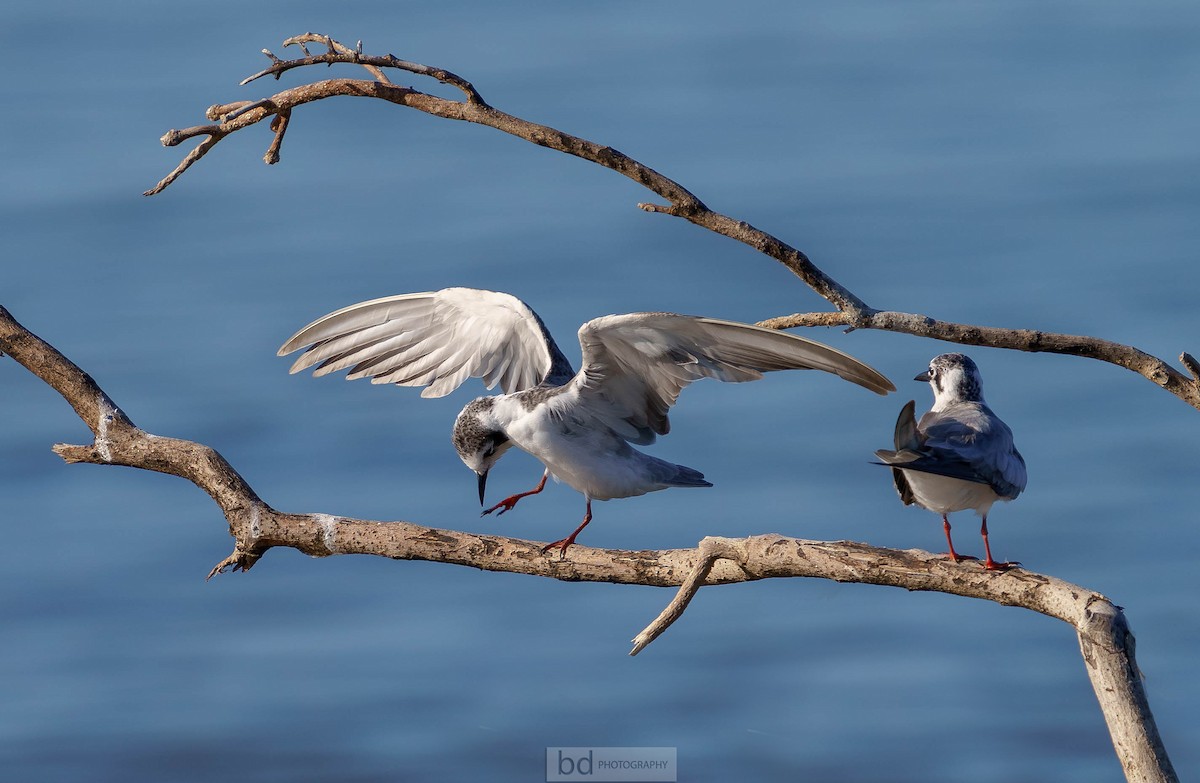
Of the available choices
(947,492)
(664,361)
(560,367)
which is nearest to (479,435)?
(560,367)

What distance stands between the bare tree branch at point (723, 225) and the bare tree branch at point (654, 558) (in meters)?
1.04

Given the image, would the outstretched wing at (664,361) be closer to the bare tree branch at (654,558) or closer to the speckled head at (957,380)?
the bare tree branch at (654,558)

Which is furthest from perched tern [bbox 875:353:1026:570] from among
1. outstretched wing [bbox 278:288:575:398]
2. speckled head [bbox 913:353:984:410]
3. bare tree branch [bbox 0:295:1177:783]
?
outstretched wing [bbox 278:288:575:398]

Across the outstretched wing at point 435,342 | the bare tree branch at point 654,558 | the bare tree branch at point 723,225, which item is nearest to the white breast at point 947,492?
the bare tree branch at point 654,558

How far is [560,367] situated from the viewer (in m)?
9.05

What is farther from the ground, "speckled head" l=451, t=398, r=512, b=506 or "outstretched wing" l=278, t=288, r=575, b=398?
"outstretched wing" l=278, t=288, r=575, b=398

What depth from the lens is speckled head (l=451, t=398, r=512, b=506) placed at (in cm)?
858

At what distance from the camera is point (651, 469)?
8.59m

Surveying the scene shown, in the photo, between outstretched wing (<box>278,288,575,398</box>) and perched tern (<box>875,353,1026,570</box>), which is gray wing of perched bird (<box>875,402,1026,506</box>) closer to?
perched tern (<box>875,353,1026,570</box>)

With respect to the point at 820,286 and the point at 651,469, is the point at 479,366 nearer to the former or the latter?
the point at 651,469

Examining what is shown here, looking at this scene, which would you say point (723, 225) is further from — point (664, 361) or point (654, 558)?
point (654, 558)

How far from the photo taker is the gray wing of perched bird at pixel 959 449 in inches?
281

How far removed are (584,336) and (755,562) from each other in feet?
4.57

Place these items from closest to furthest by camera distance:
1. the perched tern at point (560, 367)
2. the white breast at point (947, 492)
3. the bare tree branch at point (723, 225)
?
the bare tree branch at point (723, 225) → the perched tern at point (560, 367) → the white breast at point (947, 492)
